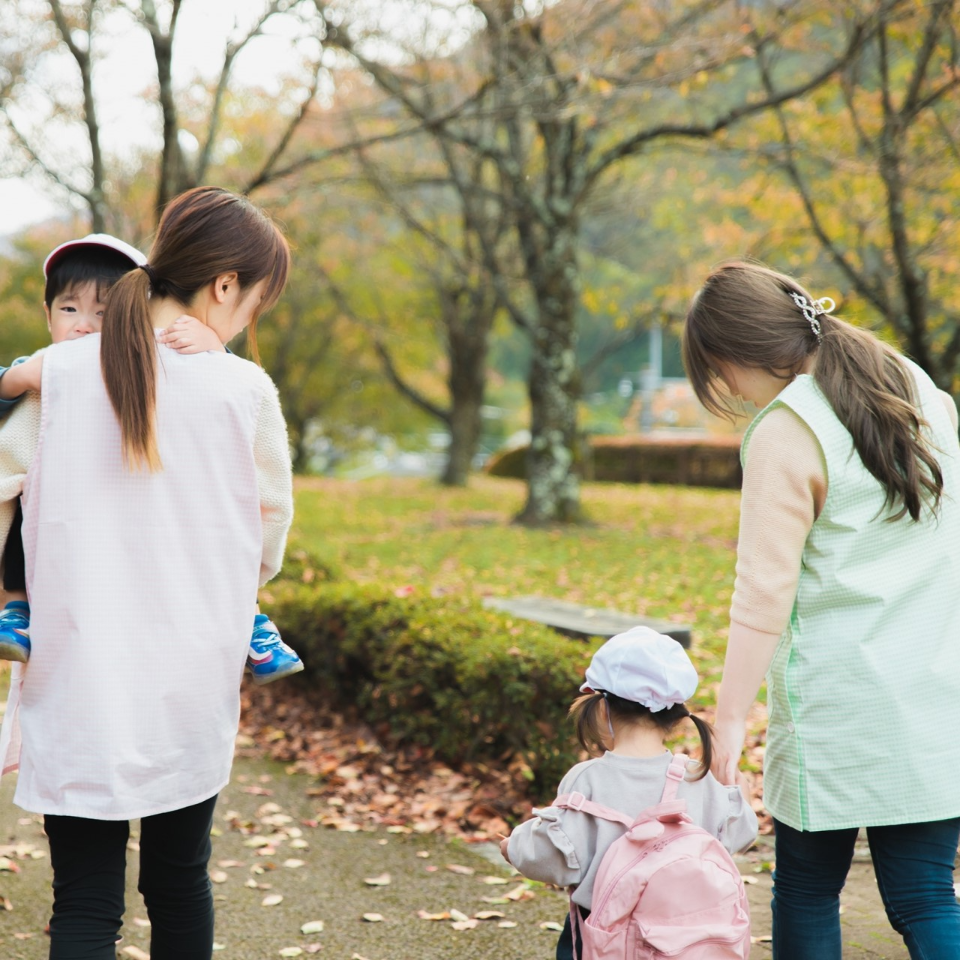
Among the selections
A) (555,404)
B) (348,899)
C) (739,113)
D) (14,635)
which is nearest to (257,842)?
(348,899)

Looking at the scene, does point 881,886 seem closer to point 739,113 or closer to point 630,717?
point 630,717

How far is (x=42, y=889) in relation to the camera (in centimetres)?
357

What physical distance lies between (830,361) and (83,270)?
1609 mm

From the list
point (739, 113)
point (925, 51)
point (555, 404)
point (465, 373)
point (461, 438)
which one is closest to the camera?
point (925, 51)

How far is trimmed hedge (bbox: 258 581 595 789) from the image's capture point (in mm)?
4105

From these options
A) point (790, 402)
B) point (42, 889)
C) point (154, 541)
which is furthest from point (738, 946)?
point (42, 889)

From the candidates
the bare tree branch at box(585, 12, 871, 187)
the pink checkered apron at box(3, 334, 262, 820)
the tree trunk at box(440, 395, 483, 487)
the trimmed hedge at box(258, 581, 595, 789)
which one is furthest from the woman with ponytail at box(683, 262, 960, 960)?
the tree trunk at box(440, 395, 483, 487)

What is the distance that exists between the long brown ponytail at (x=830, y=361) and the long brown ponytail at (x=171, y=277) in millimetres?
897

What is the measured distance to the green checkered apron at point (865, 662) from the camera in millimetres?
1979

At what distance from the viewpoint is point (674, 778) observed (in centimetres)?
204

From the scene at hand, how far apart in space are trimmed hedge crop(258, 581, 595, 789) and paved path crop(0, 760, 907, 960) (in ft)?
1.68

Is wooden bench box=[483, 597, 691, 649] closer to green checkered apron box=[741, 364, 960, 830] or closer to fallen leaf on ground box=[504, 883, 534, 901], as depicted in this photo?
fallen leaf on ground box=[504, 883, 534, 901]

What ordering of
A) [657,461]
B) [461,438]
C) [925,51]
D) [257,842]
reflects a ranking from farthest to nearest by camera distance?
1. [657,461]
2. [461,438]
3. [925,51]
4. [257,842]

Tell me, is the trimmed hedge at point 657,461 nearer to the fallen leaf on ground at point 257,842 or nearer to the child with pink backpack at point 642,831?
the fallen leaf on ground at point 257,842
